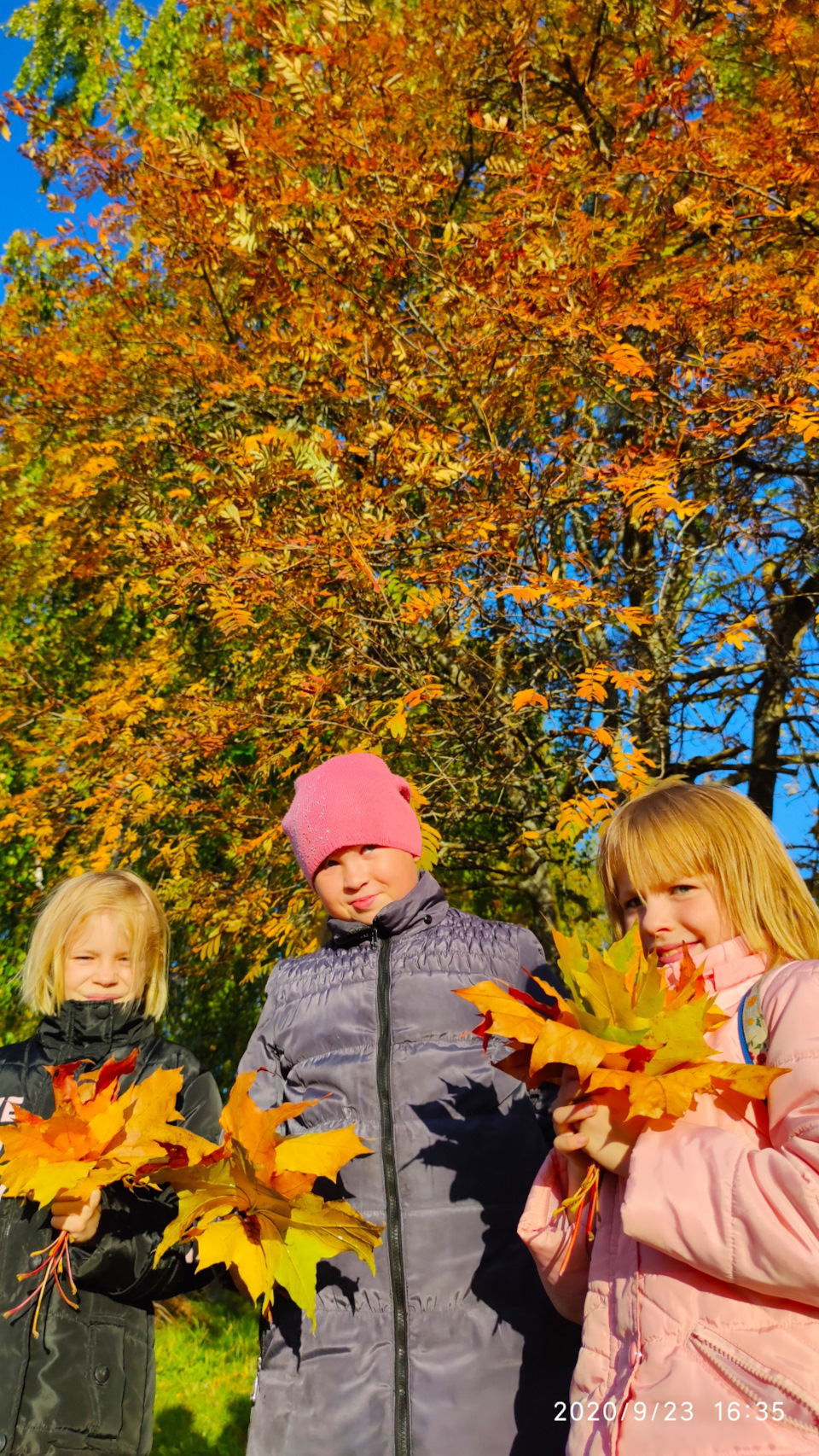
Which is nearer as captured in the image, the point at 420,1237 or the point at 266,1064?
the point at 420,1237

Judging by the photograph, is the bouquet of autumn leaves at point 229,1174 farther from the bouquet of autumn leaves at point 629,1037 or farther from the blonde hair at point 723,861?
the blonde hair at point 723,861

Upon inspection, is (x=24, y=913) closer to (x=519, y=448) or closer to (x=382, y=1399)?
(x=519, y=448)

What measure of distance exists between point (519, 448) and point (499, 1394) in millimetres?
3117

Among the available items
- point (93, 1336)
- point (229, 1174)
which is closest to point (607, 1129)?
point (229, 1174)

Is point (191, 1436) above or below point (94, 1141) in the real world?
below

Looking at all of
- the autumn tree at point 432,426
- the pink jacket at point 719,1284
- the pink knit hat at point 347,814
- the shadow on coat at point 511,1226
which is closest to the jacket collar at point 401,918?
the pink knit hat at point 347,814

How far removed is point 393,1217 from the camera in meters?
1.62

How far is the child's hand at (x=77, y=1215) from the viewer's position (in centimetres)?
173

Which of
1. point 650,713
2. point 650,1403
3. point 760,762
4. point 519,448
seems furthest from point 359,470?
point 650,1403

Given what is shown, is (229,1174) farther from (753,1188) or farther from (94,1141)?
(753,1188)

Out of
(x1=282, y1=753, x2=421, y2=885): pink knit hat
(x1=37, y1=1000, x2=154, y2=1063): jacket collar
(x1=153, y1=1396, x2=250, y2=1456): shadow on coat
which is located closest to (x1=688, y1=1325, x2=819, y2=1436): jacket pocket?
(x1=282, y1=753, x2=421, y2=885): pink knit hat

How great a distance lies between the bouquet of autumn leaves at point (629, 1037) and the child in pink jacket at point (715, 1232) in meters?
0.04

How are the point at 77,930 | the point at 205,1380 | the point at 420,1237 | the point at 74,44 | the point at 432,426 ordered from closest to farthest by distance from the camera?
the point at 420,1237 < the point at 77,930 < the point at 432,426 < the point at 205,1380 < the point at 74,44

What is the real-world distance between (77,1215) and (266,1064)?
42 centimetres
